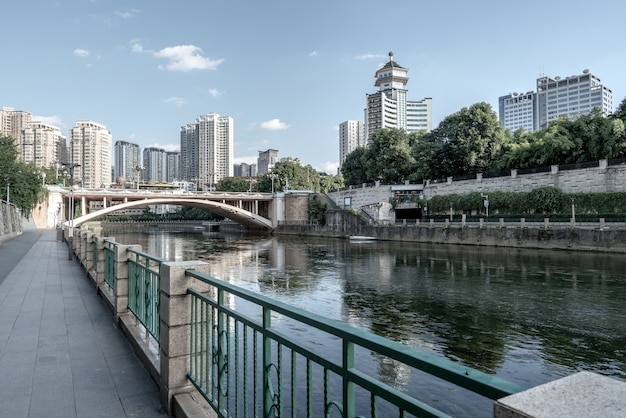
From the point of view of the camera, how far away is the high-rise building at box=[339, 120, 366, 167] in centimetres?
18450

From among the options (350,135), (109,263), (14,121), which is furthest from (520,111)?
(109,263)

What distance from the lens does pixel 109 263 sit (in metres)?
8.37

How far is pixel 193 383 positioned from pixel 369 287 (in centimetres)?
1398

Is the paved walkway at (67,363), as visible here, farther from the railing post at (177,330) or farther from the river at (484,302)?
the river at (484,302)

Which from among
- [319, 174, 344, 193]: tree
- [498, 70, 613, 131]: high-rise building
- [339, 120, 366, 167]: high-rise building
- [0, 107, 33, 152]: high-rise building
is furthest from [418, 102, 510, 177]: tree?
[339, 120, 366, 167]: high-rise building

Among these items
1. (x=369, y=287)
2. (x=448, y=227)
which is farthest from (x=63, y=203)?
(x=369, y=287)

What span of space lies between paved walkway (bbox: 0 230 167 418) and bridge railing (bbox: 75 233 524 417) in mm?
238

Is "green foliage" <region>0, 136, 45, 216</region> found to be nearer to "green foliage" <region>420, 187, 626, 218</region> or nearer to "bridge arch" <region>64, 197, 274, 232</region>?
"bridge arch" <region>64, 197, 274, 232</region>

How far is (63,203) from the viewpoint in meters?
53.6

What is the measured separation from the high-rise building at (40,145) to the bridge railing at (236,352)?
102745 millimetres

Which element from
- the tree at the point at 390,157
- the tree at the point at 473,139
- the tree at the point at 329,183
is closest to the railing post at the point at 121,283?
the tree at the point at 473,139

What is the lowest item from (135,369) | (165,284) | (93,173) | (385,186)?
(135,369)

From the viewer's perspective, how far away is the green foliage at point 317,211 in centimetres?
6009

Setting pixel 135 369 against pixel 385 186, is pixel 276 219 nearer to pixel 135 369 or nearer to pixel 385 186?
pixel 385 186
